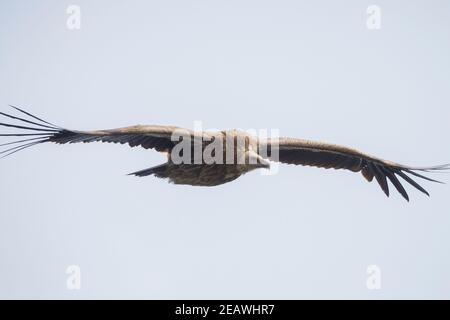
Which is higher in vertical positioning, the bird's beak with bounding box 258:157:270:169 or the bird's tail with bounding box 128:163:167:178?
the bird's beak with bounding box 258:157:270:169

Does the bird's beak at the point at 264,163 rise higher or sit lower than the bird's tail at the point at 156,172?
higher

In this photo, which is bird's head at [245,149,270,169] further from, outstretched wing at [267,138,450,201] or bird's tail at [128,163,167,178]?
bird's tail at [128,163,167,178]

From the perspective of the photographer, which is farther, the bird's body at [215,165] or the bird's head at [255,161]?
the bird's head at [255,161]

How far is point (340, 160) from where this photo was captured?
13125 millimetres

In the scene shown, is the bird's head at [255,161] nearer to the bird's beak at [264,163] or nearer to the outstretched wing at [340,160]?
the bird's beak at [264,163]

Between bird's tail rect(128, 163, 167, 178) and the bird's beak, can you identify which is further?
the bird's beak

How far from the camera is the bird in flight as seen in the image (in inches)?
421

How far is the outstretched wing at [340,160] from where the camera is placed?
41.3 ft

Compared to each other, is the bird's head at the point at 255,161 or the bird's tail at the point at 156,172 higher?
the bird's head at the point at 255,161

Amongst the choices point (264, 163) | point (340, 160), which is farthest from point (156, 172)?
point (340, 160)

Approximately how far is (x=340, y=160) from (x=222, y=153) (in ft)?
8.32

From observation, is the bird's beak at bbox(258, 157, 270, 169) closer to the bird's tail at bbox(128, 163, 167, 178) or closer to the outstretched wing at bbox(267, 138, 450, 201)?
the outstretched wing at bbox(267, 138, 450, 201)

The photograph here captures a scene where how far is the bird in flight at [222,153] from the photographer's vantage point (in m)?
10.7

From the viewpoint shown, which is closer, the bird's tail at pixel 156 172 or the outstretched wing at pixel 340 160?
the bird's tail at pixel 156 172
